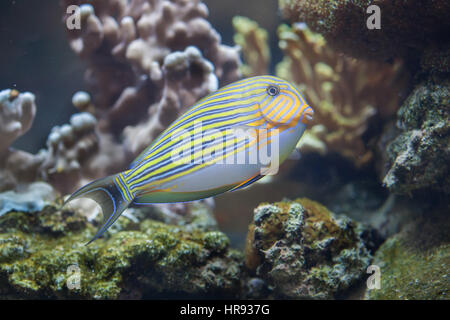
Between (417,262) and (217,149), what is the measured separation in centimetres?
168

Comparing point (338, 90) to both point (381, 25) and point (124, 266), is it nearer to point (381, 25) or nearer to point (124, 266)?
point (381, 25)

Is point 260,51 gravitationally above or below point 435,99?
above

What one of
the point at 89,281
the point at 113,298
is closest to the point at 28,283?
the point at 89,281

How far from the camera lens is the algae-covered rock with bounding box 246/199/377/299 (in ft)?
6.07

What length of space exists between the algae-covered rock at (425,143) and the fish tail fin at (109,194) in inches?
75.6

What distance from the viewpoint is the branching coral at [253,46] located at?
3915 mm

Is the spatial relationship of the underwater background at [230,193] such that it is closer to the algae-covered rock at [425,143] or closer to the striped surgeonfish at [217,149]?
the algae-covered rock at [425,143]

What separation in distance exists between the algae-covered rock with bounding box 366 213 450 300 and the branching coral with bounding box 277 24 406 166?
1.06m

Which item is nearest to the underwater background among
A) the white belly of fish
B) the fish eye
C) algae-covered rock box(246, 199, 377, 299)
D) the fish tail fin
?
algae-covered rock box(246, 199, 377, 299)

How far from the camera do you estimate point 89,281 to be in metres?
1.86

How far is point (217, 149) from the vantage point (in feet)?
4.42

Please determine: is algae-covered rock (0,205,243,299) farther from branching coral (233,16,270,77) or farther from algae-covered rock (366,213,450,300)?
branching coral (233,16,270,77)
